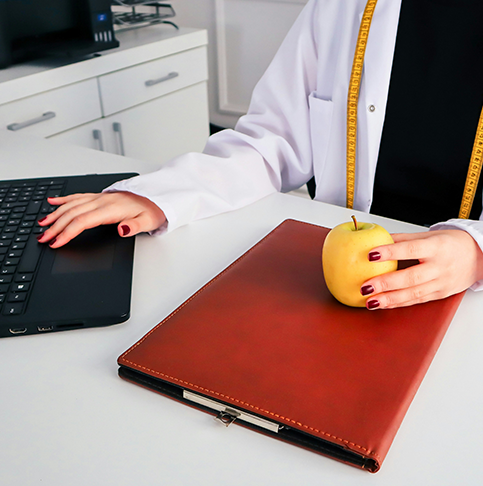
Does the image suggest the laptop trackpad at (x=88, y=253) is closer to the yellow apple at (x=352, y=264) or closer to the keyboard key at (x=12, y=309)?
the keyboard key at (x=12, y=309)

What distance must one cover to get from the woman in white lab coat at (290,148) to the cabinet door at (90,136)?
1.11 meters

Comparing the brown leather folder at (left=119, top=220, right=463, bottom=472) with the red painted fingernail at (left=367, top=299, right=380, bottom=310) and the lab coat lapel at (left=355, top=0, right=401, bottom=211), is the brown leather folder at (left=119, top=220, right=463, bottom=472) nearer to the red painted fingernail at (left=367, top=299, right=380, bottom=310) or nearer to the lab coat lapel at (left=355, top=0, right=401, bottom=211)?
the red painted fingernail at (left=367, top=299, right=380, bottom=310)

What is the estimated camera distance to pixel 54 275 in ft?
2.40

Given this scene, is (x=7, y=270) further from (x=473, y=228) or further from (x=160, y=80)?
(x=160, y=80)

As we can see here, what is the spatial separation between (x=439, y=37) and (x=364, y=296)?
0.68 m

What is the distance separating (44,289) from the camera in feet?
2.30

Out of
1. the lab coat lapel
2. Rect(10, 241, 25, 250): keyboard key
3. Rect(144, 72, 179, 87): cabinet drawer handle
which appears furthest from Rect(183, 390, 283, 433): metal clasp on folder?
Rect(144, 72, 179, 87): cabinet drawer handle

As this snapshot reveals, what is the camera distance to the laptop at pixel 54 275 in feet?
2.15

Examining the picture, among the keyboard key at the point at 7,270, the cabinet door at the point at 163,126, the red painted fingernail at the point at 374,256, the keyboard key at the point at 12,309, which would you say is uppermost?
the red painted fingernail at the point at 374,256

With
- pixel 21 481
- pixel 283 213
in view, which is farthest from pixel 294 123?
pixel 21 481

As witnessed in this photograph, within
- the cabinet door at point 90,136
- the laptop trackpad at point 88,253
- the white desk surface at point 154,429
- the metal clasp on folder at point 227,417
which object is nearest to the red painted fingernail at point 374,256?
the white desk surface at point 154,429

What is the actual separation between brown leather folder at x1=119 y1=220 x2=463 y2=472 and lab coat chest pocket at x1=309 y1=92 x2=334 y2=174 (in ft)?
1.68

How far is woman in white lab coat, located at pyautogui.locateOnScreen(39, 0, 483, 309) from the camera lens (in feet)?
2.83

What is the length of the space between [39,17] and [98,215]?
143 centimetres
